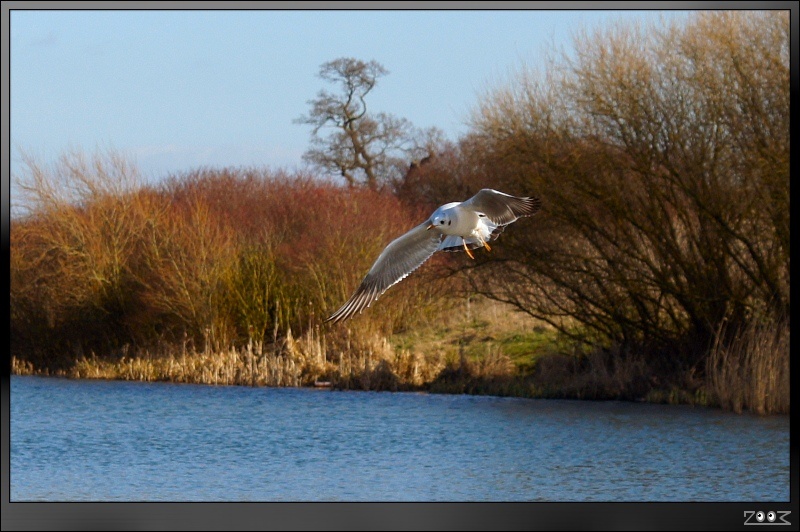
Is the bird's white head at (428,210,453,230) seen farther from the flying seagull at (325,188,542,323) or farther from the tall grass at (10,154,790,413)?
the tall grass at (10,154,790,413)

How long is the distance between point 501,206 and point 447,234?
46cm

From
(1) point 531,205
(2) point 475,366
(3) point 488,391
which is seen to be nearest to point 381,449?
(3) point 488,391

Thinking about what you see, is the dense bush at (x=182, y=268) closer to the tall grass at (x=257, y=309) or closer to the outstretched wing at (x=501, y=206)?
the tall grass at (x=257, y=309)

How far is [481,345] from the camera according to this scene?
71.9ft

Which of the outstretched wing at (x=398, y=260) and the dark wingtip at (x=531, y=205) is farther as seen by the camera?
the outstretched wing at (x=398, y=260)

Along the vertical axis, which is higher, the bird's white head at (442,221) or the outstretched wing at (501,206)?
the outstretched wing at (501,206)

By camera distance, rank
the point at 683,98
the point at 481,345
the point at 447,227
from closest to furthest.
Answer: the point at 447,227 → the point at 683,98 → the point at 481,345

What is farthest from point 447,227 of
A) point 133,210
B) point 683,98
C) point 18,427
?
point 133,210

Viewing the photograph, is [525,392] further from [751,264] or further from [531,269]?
[751,264]

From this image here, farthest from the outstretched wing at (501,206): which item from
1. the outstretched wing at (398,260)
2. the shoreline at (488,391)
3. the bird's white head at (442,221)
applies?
the shoreline at (488,391)

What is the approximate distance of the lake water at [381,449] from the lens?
47.8 ft

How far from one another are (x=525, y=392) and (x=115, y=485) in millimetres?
7307

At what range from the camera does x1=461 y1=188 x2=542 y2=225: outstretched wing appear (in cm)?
883

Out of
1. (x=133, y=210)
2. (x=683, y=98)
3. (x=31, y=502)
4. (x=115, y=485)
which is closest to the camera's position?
(x=31, y=502)
